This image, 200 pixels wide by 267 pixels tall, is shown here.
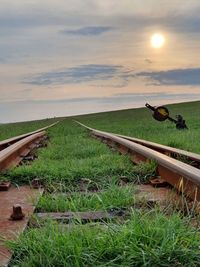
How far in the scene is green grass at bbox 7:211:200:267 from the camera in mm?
2258

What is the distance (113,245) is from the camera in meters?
2.38

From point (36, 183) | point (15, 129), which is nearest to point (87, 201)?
point (36, 183)

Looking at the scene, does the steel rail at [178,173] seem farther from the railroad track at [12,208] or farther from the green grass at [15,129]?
the green grass at [15,129]

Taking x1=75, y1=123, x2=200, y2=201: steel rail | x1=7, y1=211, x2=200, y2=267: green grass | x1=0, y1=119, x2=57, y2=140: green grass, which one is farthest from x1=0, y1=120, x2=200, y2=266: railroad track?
x1=0, y1=119, x2=57, y2=140: green grass

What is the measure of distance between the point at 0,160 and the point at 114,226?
299 cm

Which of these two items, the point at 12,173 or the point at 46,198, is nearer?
the point at 46,198

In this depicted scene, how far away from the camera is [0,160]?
5434 millimetres

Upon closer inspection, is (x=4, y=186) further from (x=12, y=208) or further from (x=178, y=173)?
(x=178, y=173)

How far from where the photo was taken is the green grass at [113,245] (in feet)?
7.41

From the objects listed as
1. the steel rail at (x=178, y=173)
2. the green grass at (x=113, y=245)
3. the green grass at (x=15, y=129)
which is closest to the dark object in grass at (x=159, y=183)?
the steel rail at (x=178, y=173)

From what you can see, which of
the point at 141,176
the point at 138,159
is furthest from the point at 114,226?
the point at 138,159

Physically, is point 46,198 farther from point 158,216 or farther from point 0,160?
point 0,160

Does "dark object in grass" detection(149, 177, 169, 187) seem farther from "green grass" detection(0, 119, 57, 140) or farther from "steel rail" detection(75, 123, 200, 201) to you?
"green grass" detection(0, 119, 57, 140)

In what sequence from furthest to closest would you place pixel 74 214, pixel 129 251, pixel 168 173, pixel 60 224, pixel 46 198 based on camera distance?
pixel 168 173
pixel 46 198
pixel 74 214
pixel 60 224
pixel 129 251
